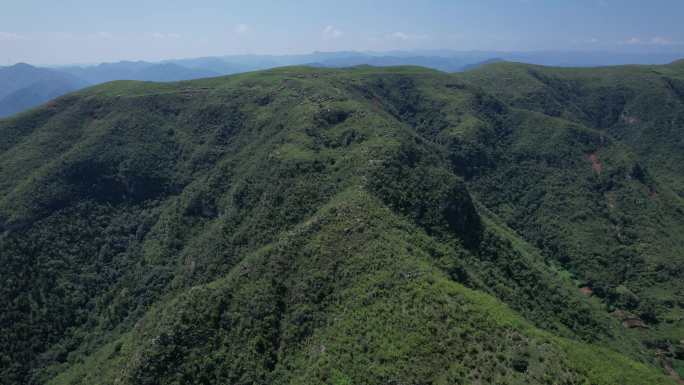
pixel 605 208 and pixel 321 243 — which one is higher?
pixel 321 243

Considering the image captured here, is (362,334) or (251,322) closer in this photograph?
(362,334)

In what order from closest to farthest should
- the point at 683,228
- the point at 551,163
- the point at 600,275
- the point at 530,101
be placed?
the point at 600,275 → the point at 683,228 → the point at 551,163 → the point at 530,101

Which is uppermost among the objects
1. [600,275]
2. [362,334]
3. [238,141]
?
[238,141]

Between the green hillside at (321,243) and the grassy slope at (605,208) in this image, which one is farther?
the grassy slope at (605,208)

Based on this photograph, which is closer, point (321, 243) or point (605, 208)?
point (321, 243)

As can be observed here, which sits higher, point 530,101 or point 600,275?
point 530,101

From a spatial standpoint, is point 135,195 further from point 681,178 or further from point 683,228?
point 681,178

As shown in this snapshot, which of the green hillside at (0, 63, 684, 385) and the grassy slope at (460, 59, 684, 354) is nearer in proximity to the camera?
the green hillside at (0, 63, 684, 385)

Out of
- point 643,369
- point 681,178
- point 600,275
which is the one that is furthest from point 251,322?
point 681,178
